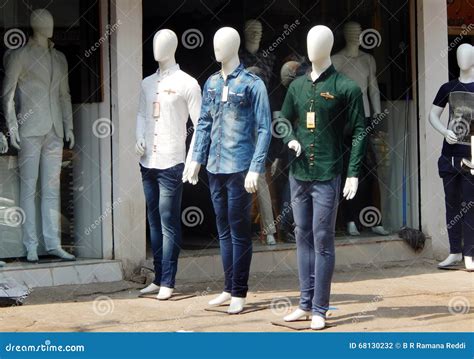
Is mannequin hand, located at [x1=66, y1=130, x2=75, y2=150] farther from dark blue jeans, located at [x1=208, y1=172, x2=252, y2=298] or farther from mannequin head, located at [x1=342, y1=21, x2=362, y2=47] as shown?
mannequin head, located at [x1=342, y1=21, x2=362, y2=47]

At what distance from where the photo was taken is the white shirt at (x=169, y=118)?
7.93 metres

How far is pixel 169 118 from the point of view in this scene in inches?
313

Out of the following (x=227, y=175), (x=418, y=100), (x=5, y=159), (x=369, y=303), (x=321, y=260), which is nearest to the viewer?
(x=321, y=260)

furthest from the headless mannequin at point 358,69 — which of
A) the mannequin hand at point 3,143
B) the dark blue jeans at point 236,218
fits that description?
the mannequin hand at point 3,143

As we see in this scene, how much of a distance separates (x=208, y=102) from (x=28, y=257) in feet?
7.67

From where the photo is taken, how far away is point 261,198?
9.88 metres

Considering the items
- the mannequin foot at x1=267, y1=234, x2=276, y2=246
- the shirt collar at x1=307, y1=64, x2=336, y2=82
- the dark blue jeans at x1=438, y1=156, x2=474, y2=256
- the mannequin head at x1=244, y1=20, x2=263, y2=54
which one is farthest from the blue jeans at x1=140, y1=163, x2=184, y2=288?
the dark blue jeans at x1=438, y1=156, x2=474, y2=256

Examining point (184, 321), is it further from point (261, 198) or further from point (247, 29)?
point (247, 29)

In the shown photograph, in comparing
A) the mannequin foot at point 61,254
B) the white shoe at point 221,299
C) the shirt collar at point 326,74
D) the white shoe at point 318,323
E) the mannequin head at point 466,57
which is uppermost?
the mannequin head at point 466,57

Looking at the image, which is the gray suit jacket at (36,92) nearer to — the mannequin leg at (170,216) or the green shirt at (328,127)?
the mannequin leg at (170,216)

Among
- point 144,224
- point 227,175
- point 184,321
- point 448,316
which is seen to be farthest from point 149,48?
point 448,316

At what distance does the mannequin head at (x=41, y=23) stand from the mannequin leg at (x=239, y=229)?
2.38 m

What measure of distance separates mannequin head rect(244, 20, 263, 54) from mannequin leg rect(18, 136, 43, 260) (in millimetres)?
2121

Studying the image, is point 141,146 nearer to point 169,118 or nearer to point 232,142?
point 169,118
